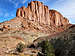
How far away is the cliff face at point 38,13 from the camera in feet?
400

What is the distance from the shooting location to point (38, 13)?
430ft

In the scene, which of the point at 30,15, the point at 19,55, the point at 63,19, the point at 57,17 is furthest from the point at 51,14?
the point at 19,55

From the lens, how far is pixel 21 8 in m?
126

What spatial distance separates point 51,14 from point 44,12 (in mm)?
16756

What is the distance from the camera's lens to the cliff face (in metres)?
122

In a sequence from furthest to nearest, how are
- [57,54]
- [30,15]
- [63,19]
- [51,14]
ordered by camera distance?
[63,19] < [51,14] < [30,15] < [57,54]

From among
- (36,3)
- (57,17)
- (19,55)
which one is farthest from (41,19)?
(19,55)

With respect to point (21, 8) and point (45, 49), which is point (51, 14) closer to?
point (21, 8)

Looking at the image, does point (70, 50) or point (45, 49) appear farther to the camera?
point (45, 49)

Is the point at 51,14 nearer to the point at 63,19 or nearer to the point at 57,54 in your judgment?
the point at 63,19

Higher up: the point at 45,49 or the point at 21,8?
the point at 21,8

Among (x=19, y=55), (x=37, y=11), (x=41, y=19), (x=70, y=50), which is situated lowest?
(x=19, y=55)

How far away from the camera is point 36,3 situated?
13475 centimetres

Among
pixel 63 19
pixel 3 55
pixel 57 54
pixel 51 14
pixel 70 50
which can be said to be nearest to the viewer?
pixel 70 50
